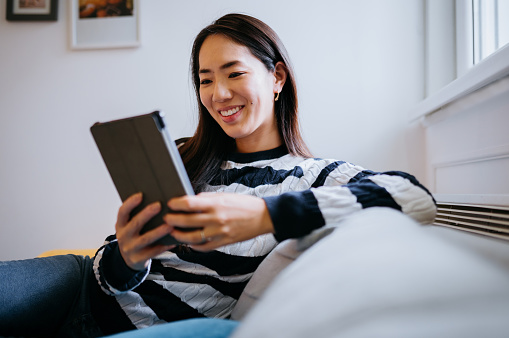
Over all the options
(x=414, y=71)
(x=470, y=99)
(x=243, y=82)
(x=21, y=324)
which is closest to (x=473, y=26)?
(x=414, y=71)

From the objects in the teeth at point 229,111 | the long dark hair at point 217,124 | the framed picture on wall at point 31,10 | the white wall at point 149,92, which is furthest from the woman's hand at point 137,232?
the framed picture on wall at point 31,10

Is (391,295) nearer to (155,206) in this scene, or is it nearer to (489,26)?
(155,206)

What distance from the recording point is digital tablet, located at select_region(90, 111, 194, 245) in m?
0.60

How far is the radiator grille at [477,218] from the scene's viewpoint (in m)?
0.84

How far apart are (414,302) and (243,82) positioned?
833mm

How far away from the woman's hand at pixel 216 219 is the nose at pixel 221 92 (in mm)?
476

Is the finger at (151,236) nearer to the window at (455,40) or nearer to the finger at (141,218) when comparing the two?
the finger at (141,218)

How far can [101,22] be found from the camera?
1.86m

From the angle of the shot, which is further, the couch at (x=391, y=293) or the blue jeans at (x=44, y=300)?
the blue jeans at (x=44, y=300)

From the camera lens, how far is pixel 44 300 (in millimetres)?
866

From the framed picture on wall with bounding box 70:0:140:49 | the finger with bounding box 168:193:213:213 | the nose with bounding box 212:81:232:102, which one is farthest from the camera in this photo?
the framed picture on wall with bounding box 70:0:140:49

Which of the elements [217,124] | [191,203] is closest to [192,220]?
[191,203]

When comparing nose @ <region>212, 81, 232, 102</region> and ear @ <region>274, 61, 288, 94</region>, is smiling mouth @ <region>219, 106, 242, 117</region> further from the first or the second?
ear @ <region>274, 61, 288, 94</region>

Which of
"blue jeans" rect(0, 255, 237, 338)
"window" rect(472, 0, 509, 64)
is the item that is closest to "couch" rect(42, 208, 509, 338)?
"blue jeans" rect(0, 255, 237, 338)
